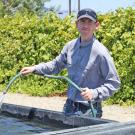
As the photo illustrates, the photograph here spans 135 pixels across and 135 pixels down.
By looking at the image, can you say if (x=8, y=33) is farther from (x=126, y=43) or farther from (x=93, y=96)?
(x=93, y=96)

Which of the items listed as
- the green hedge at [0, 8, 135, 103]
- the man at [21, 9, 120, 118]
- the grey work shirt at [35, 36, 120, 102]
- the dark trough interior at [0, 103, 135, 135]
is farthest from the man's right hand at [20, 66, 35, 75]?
the green hedge at [0, 8, 135, 103]

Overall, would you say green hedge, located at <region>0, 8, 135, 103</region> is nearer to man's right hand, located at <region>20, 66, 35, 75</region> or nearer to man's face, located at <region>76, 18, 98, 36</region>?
man's face, located at <region>76, 18, 98, 36</region>

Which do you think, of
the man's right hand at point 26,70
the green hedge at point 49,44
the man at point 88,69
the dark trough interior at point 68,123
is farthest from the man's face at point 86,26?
the green hedge at point 49,44

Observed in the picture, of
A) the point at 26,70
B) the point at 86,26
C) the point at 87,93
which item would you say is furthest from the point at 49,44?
the point at 87,93

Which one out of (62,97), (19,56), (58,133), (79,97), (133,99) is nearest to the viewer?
(58,133)

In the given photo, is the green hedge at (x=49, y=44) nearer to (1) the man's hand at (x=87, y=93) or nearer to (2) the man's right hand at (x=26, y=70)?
(2) the man's right hand at (x=26, y=70)

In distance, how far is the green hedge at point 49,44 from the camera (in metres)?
11.0

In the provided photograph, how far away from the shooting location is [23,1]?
39125mm

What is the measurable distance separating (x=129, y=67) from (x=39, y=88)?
3146 mm

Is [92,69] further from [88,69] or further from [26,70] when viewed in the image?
[26,70]

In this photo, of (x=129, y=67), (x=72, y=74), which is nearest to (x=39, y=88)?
(x=129, y=67)

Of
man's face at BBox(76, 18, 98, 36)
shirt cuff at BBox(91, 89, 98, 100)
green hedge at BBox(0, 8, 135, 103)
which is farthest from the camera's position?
green hedge at BBox(0, 8, 135, 103)

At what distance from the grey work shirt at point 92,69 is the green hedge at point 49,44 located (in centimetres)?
643

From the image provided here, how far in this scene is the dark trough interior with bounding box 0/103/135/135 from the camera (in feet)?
9.10
